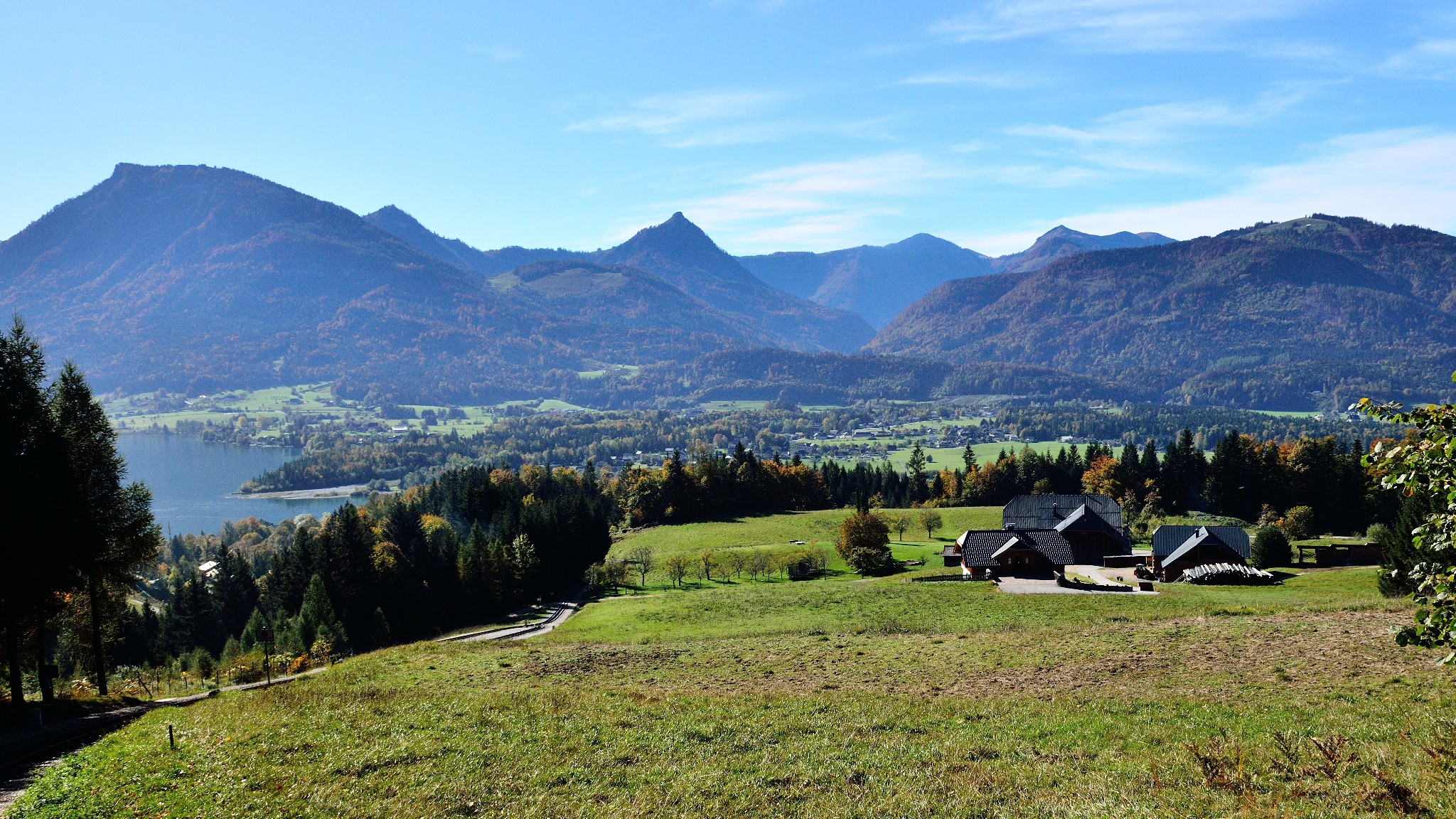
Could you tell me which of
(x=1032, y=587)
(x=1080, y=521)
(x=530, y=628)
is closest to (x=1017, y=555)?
(x=1032, y=587)

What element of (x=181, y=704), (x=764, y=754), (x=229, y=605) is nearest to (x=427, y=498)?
(x=229, y=605)

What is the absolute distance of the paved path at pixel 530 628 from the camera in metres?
47.9

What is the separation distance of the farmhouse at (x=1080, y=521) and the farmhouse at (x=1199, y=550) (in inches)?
255

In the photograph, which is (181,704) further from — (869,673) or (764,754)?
(869,673)

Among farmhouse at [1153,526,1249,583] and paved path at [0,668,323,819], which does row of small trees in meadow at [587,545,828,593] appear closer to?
farmhouse at [1153,526,1249,583]

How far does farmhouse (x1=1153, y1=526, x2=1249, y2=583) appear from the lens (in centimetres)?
5612

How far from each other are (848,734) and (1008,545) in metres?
45.6

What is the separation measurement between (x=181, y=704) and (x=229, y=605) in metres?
51.1

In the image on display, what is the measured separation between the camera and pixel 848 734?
1842cm

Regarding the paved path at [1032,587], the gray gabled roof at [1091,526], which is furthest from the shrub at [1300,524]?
the paved path at [1032,587]

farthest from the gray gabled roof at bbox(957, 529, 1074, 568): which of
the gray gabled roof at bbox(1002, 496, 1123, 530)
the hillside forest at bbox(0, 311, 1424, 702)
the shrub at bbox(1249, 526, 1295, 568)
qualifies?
the hillside forest at bbox(0, 311, 1424, 702)

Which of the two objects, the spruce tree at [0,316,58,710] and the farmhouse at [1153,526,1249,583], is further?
the farmhouse at [1153,526,1249,583]

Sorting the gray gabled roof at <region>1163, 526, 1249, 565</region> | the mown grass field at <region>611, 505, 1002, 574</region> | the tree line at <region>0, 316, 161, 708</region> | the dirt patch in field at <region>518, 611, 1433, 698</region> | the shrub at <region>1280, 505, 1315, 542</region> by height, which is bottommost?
the shrub at <region>1280, 505, 1315, 542</region>

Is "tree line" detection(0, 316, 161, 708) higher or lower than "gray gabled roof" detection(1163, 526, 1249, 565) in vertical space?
higher
